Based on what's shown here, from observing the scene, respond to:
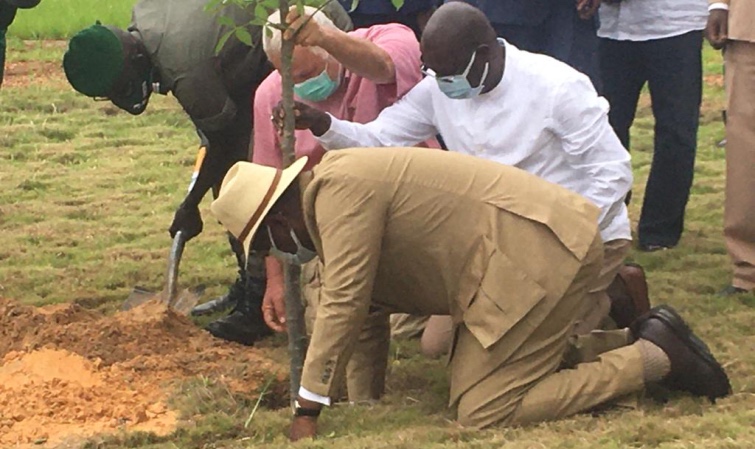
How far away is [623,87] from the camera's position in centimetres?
559

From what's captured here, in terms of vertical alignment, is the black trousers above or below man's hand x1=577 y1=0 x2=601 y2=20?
below

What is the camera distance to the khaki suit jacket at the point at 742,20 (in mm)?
4668

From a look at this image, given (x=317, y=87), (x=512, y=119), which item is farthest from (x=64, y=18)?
(x=512, y=119)

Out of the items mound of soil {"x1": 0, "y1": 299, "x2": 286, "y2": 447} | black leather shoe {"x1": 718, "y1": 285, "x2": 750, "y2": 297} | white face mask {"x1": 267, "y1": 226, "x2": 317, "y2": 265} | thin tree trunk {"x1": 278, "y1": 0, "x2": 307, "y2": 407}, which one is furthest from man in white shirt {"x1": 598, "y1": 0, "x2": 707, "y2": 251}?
white face mask {"x1": 267, "y1": 226, "x2": 317, "y2": 265}

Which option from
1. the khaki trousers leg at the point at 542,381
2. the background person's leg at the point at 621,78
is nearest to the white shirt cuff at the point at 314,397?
the khaki trousers leg at the point at 542,381

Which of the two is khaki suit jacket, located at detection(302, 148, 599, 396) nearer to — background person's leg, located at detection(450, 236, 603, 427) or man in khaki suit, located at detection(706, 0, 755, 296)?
background person's leg, located at detection(450, 236, 603, 427)

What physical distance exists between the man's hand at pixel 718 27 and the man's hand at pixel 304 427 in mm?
2363

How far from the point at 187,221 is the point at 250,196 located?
1851mm

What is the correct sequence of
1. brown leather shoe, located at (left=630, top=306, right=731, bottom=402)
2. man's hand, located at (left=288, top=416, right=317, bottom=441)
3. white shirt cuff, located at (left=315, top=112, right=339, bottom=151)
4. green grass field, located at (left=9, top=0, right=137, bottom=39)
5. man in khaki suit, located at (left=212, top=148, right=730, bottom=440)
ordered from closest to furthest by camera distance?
man in khaki suit, located at (left=212, top=148, right=730, bottom=440), man's hand, located at (left=288, top=416, right=317, bottom=441), brown leather shoe, located at (left=630, top=306, right=731, bottom=402), white shirt cuff, located at (left=315, top=112, right=339, bottom=151), green grass field, located at (left=9, top=0, right=137, bottom=39)

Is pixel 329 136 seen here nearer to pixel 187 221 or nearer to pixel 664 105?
pixel 187 221

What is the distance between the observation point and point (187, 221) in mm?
5070

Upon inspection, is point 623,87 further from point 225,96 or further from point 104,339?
point 104,339

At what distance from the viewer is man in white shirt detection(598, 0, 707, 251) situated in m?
5.30

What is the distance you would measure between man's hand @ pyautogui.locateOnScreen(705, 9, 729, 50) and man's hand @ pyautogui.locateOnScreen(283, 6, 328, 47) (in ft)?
6.04
